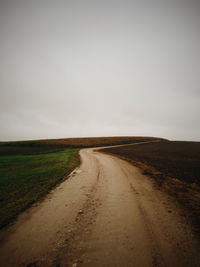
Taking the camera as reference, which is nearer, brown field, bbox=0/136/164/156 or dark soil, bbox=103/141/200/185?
dark soil, bbox=103/141/200/185

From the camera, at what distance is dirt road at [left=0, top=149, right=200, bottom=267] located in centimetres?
298

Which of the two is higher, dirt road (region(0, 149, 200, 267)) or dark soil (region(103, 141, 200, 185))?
dirt road (region(0, 149, 200, 267))

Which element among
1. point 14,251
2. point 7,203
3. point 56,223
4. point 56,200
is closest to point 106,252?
point 56,223

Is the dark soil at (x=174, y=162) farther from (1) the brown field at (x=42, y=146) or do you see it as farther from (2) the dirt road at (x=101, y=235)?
(1) the brown field at (x=42, y=146)

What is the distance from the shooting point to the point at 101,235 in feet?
12.4

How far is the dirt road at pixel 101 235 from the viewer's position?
2.98 meters

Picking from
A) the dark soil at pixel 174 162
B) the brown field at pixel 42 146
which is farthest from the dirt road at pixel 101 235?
the brown field at pixel 42 146

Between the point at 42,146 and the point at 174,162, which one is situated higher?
the point at 174,162

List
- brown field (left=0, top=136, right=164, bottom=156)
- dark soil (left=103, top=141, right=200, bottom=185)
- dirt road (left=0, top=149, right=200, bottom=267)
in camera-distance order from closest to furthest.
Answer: dirt road (left=0, top=149, right=200, bottom=267), dark soil (left=103, top=141, right=200, bottom=185), brown field (left=0, top=136, right=164, bottom=156)

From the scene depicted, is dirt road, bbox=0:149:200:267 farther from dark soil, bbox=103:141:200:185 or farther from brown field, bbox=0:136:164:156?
brown field, bbox=0:136:164:156

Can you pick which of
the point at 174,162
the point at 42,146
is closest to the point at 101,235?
the point at 174,162

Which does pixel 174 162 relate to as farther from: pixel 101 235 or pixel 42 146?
pixel 42 146

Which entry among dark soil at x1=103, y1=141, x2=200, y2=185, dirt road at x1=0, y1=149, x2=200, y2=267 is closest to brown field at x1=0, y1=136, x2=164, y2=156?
dark soil at x1=103, y1=141, x2=200, y2=185

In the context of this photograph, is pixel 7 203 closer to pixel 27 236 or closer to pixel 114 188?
pixel 27 236
